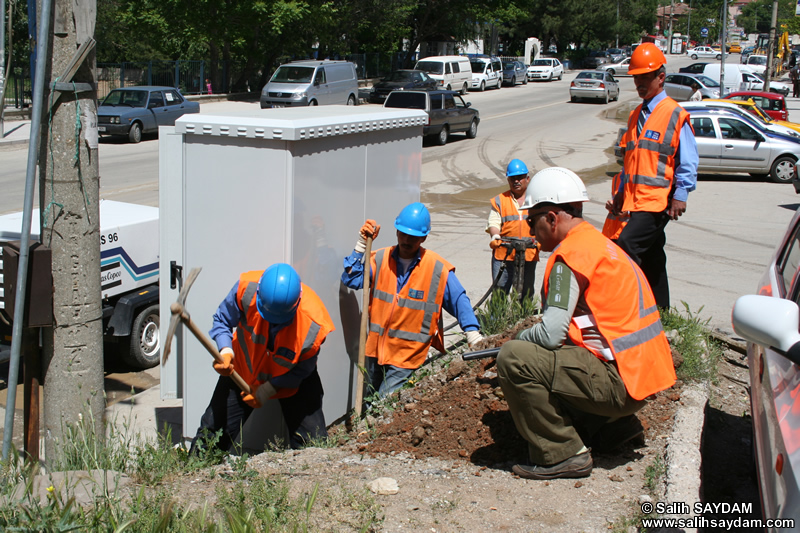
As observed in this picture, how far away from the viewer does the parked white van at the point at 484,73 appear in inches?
1727

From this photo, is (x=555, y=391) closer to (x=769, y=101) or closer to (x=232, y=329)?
(x=232, y=329)

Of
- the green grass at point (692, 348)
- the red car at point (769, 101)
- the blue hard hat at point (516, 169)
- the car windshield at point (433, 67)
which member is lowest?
the green grass at point (692, 348)

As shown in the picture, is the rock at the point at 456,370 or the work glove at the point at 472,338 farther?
the rock at the point at 456,370

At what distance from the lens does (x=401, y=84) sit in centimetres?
3384

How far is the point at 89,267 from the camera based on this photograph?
442 centimetres

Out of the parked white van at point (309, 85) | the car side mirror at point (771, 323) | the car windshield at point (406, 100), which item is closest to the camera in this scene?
the car side mirror at point (771, 323)

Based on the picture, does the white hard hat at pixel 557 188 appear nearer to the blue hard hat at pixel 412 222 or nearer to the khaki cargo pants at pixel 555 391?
the khaki cargo pants at pixel 555 391

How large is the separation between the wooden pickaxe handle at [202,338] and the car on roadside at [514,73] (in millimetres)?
45783

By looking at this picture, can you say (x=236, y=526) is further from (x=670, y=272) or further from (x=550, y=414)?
(x=670, y=272)

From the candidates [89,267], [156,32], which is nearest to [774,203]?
[89,267]

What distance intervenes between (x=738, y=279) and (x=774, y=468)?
8.14 m

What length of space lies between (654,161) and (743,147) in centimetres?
1444

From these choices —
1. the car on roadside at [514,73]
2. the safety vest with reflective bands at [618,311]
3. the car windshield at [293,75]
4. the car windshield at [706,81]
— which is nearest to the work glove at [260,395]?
the safety vest with reflective bands at [618,311]

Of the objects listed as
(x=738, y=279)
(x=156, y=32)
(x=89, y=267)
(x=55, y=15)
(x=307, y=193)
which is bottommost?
(x=738, y=279)
